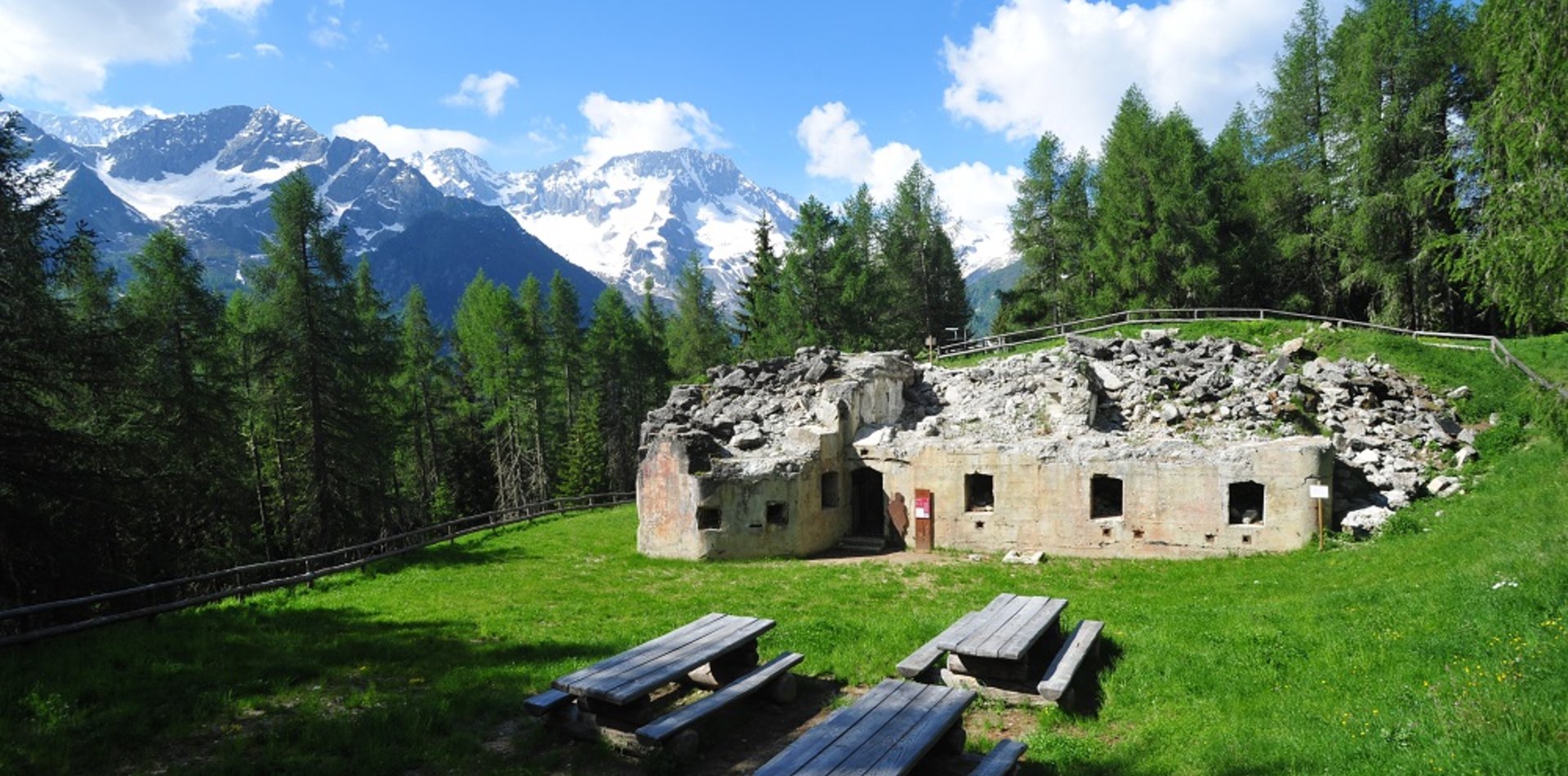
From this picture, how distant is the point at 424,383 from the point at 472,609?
105 ft

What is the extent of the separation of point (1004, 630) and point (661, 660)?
3.55 metres

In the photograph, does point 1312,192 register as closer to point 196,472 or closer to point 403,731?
point 403,731

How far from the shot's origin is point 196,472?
846 inches

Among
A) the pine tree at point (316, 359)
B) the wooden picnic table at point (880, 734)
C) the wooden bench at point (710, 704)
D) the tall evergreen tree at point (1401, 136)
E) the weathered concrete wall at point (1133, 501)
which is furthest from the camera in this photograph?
the tall evergreen tree at point (1401, 136)

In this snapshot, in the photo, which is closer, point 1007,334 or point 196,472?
point 196,472

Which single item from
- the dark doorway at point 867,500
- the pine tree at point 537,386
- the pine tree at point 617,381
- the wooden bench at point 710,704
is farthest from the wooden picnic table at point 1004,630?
the pine tree at point 617,381

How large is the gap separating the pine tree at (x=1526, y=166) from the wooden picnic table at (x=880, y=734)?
27.3 feet

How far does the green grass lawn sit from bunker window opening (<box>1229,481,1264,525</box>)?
7.36ft

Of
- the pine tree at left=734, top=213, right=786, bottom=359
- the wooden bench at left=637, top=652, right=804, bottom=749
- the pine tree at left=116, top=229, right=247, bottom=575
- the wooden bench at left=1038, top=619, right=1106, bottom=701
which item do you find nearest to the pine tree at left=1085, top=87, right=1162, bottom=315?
the pine tree at left=734, top=213, right=786, bottom=359

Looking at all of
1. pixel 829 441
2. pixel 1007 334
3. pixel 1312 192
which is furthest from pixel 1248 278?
pixel 829 441

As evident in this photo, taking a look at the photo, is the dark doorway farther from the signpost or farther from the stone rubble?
the signpost

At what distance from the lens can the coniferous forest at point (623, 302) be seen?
1266cm

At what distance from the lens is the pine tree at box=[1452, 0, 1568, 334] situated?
8.35 meters

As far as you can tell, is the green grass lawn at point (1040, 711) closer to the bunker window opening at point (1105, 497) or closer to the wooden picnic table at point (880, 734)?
the wooden picnic table at point (880, 734)
